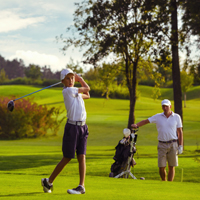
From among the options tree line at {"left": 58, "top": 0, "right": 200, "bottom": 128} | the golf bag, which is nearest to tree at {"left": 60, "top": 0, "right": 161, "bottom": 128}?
tree line at {"left": 58, "top": 0, "right": 200, "bottom": 128}

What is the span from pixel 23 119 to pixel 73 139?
27.9 m

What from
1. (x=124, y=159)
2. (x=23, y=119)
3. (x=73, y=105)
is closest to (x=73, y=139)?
(x=73, y=105)

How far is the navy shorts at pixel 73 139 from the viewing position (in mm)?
6324

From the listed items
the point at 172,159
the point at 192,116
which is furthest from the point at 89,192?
the point at 192,116

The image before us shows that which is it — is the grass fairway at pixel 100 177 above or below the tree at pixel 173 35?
below

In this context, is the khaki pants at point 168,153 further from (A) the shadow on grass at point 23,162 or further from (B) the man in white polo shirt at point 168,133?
(A) the shadow on grass at point 23,162

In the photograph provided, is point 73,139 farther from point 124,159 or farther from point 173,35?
point 173,35

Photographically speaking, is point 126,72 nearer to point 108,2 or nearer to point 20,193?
point 108,2

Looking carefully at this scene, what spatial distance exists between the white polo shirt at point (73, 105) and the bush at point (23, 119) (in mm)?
27062

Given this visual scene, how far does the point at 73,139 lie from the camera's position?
249 inches

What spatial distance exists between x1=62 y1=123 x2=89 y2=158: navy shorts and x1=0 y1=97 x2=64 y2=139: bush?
88.7ft

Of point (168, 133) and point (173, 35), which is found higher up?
point (173, 35)

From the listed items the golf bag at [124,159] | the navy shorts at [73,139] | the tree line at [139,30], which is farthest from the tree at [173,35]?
the navy shorts at [73,139]

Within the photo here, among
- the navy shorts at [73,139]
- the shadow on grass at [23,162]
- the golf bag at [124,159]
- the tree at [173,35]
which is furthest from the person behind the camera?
the tree at [173,35]
